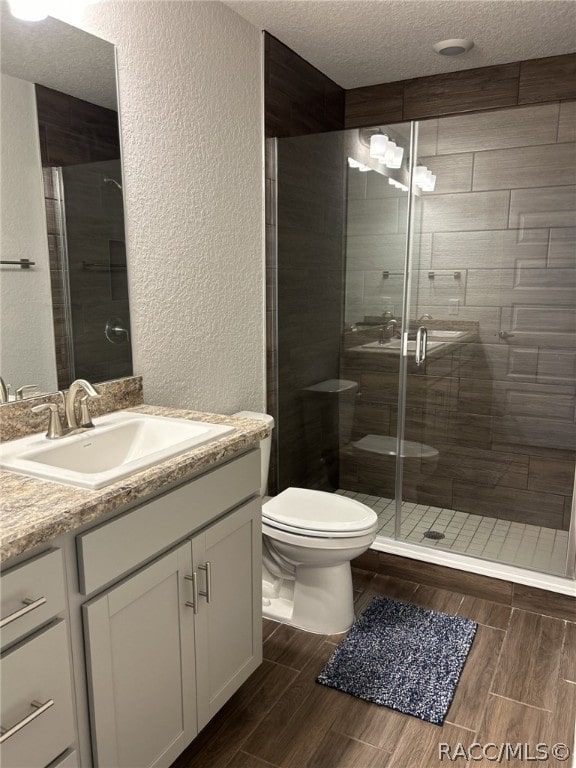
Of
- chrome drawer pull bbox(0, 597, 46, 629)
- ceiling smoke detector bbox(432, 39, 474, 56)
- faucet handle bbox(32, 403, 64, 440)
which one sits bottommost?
chrome drawer pull bbox(0, 597, 46, 629)

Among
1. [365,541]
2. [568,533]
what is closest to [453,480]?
[568,533]

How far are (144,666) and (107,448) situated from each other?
618 mm

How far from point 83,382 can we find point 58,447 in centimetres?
21

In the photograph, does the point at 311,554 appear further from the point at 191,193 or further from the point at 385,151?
the point at 385,151

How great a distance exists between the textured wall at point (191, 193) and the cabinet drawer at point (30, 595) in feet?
3.32

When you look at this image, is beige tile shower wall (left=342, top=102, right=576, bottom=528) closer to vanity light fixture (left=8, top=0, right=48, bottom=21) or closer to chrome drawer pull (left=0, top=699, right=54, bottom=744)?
vanity light fixture (left=8, top=0, right=48, bottom=21)

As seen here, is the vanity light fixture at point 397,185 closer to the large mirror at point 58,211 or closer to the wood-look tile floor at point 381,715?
the large mirror at point 58,211

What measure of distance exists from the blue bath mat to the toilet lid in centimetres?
44

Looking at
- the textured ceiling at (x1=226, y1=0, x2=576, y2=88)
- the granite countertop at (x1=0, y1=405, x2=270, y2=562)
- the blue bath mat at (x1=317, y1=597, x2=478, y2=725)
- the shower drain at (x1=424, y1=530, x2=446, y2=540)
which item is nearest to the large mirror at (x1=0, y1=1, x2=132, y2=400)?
the granite countertop at (x1=0, y1=405, x2=270, y2=562)

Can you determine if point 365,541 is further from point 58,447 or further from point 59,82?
point 59,82

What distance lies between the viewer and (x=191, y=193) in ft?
7.42

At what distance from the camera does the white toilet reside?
7.16 feet

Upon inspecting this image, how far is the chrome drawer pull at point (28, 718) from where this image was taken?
1050 millimetres

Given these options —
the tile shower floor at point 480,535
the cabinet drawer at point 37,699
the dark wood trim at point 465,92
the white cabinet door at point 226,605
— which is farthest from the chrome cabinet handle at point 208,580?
the dark wood trim at point 465,92
